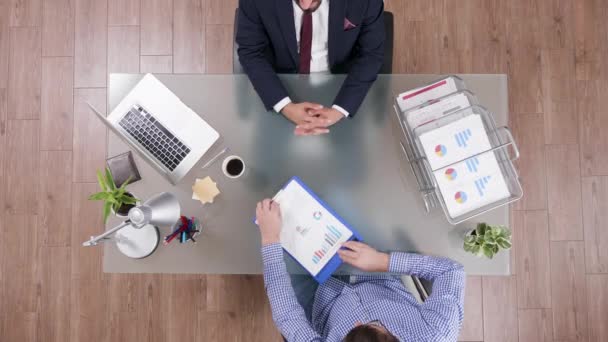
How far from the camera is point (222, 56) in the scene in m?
2.29

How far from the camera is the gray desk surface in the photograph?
1.40m

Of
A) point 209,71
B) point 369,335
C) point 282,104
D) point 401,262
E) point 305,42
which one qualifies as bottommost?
point 369,335

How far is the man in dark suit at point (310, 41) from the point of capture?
136 cm

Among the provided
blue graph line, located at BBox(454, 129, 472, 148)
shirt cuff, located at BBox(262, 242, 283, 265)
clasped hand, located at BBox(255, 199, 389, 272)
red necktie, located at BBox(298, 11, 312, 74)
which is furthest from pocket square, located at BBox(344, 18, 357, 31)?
shirt cuff, located at BBox(262, 242, 283, 265)

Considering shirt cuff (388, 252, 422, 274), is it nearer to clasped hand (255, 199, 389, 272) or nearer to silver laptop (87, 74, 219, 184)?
clasped hand (255, 199, 389, 272)

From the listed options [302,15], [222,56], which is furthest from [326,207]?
[222,56]

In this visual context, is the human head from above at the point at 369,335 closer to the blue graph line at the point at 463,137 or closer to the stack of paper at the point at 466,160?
the stack of paper at the point at 466,160

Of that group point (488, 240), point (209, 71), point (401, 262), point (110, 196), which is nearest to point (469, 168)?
point (488, 240)

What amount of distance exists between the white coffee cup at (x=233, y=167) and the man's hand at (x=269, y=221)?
15 cm

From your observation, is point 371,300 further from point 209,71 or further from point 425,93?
point 209,71

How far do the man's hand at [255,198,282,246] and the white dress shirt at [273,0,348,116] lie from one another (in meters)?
→ 0.32

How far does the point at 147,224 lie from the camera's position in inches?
49.8

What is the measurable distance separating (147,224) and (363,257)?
2.20 ft

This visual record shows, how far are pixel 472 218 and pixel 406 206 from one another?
0.22 metres
